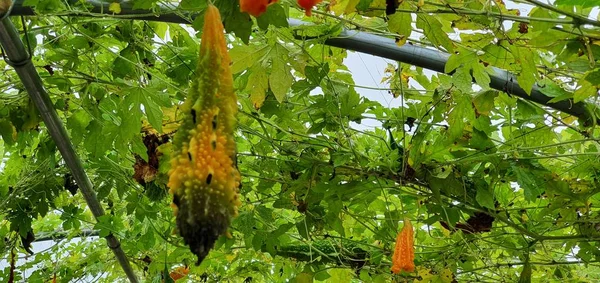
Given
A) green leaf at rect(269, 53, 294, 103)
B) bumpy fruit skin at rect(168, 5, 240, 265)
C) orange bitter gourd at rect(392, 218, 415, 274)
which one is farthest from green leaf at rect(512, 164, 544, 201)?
bumpy fruit skin at rect(168, 5, 240, 265)

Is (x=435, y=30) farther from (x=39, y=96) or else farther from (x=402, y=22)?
(x=39, y=96)

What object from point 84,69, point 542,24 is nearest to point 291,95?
point 84,69

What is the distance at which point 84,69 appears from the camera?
7.70 ft

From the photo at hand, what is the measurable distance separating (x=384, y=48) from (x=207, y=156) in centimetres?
133

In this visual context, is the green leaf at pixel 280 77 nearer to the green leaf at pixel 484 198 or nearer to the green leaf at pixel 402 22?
the green leaf at pixel 402 22

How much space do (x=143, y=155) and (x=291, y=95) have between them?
59 centimetres

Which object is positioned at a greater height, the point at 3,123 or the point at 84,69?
the point at 84,69

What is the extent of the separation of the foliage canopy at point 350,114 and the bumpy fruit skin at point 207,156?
0.66 m

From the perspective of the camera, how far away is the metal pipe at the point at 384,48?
5.62ft

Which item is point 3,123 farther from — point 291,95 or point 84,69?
point 291,95

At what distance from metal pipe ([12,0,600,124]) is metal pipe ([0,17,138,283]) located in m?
0.08

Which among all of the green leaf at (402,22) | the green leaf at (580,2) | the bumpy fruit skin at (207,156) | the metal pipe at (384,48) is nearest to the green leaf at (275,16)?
the green leaf at (402,22)

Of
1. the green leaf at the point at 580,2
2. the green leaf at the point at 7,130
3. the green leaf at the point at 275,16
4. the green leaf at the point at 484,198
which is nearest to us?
the green leaf at the point at 580,2

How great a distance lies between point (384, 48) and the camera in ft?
5.88
